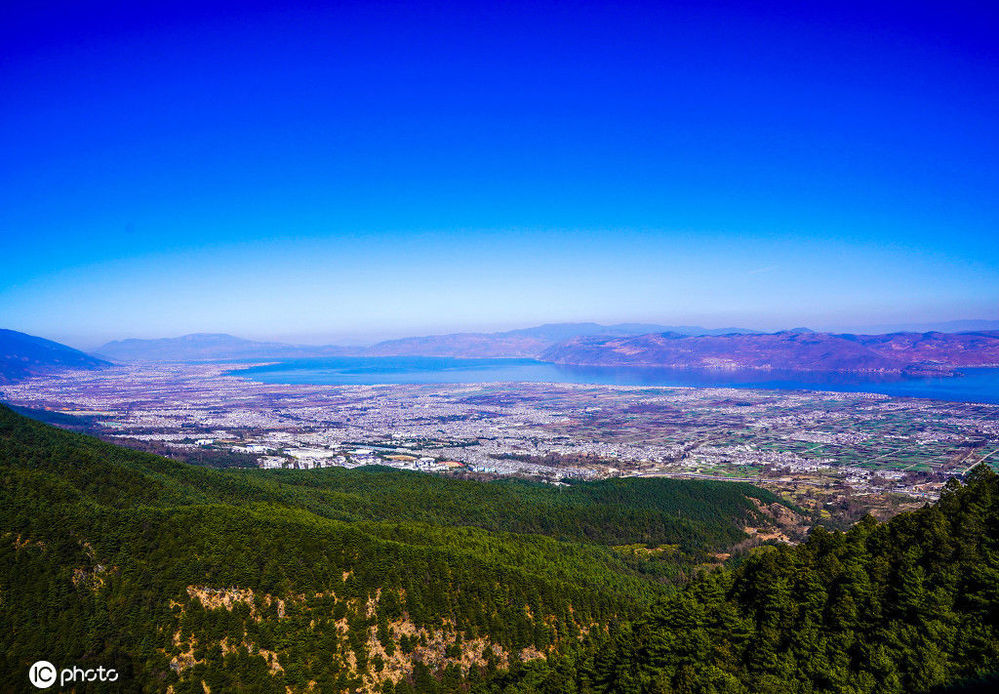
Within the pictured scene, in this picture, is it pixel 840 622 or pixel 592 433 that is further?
pixel 592 433

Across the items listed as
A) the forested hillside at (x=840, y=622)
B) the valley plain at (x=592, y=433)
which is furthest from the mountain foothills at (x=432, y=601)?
the valley plain at (x=592, y=433)

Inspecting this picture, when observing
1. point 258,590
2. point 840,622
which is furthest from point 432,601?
point 840,622

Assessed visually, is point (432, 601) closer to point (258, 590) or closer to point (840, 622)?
point (258, 590)

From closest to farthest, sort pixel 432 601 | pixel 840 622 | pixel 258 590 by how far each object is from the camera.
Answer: pixel 840 622 < pixel 258 590 < pixel 432 601

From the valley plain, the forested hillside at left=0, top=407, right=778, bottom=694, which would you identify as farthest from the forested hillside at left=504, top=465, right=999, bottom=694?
the valley plain

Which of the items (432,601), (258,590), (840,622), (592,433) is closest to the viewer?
(840,622)

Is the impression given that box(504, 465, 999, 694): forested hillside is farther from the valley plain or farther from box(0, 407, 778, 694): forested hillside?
the valley plain
